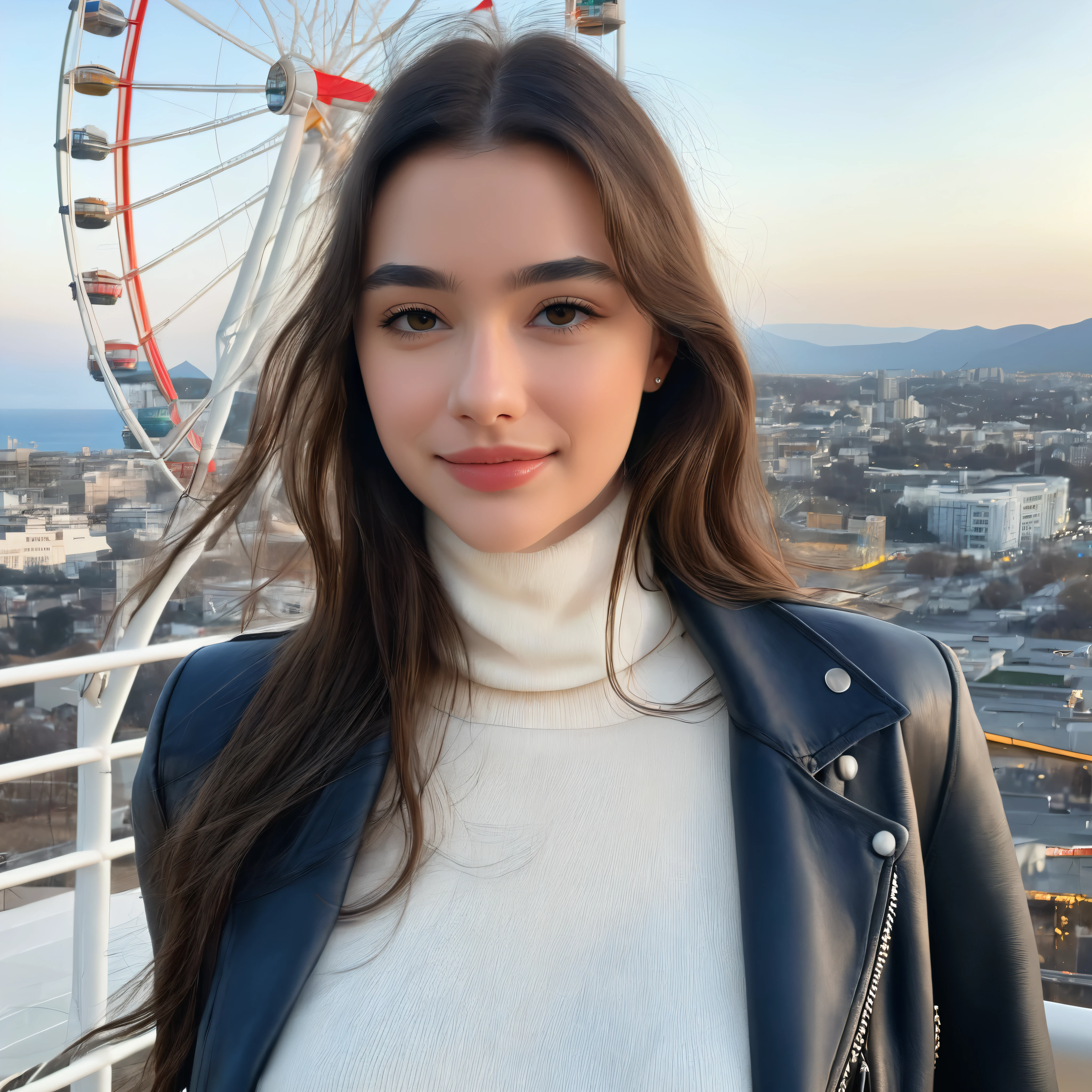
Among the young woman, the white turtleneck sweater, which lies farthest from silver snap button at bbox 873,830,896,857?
the white turtleneck sweater

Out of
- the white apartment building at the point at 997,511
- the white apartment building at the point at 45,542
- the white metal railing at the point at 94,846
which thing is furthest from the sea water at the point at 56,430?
the white apartment building at the point at 997,511

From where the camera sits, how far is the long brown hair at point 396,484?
83cm

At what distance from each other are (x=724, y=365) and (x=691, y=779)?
1.44ft

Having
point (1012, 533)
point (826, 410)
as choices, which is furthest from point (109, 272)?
point (1012, 533)

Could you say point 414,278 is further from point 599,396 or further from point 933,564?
point 933,564

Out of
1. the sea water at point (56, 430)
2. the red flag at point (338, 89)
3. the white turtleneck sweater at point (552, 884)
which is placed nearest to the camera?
the white turtleneck sweater at point (552, 884)

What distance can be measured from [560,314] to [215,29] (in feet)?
15.6

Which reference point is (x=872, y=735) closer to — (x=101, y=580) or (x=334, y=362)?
(x=334, y=362)

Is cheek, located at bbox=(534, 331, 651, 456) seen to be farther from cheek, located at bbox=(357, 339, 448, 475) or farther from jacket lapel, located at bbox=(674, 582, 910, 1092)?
jacket lapel, located at bbox=(674, 582, 910, 1092)

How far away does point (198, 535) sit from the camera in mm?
1055

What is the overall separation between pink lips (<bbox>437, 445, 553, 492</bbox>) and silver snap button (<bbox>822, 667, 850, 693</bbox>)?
352mm

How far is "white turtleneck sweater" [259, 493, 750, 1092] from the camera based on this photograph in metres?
0.70

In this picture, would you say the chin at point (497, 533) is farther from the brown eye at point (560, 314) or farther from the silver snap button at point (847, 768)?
the silver snap button at point (847, 768)

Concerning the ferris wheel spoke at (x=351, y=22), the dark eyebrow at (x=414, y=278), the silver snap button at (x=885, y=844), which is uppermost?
the ferris wheel spoke at (x=351, y=22)
